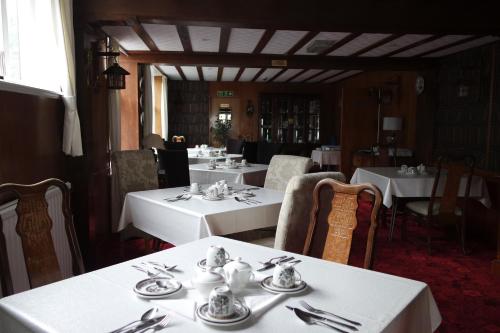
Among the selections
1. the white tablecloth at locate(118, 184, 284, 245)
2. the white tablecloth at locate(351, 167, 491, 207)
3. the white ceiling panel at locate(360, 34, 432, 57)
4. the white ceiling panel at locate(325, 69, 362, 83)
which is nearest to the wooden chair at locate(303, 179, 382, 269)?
the white tablecloth at locate(118, 184, 284, 245)

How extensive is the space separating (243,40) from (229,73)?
3.99m

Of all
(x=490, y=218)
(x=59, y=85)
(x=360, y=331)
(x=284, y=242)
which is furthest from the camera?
(x=490, y=218)

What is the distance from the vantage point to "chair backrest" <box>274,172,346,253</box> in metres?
2.14

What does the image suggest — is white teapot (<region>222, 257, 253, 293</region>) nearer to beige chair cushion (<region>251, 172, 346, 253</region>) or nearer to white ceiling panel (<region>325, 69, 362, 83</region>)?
beige chair cushion (<region>251, 172, 346, 253</region>)

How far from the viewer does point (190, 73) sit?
970 centimetres

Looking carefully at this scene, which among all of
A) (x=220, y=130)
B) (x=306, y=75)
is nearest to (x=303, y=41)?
(x=306, y=75)

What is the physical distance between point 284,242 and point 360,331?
1131mm

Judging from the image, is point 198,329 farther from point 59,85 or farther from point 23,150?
point 59,85

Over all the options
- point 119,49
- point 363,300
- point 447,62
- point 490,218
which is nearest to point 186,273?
point 363,300

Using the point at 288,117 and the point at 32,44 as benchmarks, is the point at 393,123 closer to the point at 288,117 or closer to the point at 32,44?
the point at 288,117

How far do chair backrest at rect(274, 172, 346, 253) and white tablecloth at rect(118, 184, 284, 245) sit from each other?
468mm

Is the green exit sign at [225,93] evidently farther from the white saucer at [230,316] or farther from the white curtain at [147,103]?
the white saucer at [230,316]

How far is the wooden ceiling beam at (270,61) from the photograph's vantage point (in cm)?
664

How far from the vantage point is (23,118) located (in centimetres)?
254
